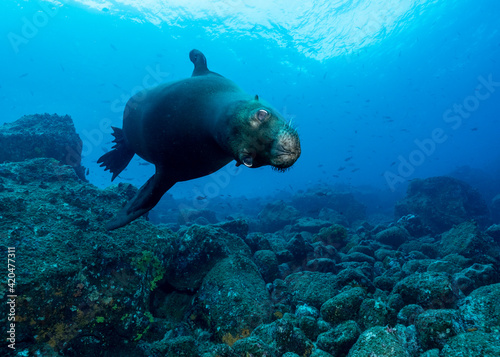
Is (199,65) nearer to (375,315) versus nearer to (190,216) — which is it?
(375,315)

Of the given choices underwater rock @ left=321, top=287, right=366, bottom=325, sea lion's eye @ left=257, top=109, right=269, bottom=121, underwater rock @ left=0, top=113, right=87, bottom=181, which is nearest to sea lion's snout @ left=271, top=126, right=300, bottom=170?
sea lion's eye @ left=257, top=109, right=269, bottom=121

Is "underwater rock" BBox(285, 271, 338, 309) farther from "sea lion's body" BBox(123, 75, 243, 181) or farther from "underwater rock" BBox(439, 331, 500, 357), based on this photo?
"sea lion's body" BBox(123, 75, 243, 181)

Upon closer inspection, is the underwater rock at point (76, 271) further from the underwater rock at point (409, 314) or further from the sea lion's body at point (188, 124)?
the underwater rock at point (409, 314)

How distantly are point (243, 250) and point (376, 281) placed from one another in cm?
255

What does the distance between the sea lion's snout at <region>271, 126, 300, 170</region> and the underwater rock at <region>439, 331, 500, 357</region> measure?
2.12 metres

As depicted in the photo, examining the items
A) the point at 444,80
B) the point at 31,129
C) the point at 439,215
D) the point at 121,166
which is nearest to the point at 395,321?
the point at 121,166

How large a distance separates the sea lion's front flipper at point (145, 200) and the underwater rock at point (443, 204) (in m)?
14.7

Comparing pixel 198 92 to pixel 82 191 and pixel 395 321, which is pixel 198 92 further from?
pixel 82 191

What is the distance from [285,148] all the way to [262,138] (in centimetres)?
16

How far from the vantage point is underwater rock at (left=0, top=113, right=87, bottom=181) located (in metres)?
9.05

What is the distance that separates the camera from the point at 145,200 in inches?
136

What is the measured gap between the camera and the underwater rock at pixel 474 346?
2.00m

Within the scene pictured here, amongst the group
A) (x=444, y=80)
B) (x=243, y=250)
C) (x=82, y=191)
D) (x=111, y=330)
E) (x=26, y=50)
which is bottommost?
(x=111, y=330)

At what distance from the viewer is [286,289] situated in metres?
4.55
